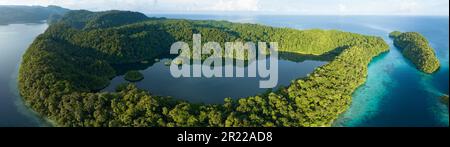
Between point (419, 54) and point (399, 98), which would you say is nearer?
point (399, 98)

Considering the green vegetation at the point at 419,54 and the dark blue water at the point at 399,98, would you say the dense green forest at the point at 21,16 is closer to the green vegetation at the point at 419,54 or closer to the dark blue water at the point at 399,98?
the green vegetation at the point at 419,54

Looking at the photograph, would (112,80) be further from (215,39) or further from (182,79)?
(215,39)

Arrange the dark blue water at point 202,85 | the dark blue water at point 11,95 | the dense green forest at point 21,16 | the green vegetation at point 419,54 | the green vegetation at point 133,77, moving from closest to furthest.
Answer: the dark blue water at point 11,95 → the dark blue water at point 202,85 → the green vegetation at point 133,77 → the green vegetation at point 419,54 → the dense green forest at point 21,16

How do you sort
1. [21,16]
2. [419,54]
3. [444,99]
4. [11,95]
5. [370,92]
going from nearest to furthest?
1. [11,95]
2. [444,99]
3. [370,92]
4. [419,54]
5. [21,16]

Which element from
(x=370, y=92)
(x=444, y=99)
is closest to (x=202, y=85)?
(x=370, y=92)

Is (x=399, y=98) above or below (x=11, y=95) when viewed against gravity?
below

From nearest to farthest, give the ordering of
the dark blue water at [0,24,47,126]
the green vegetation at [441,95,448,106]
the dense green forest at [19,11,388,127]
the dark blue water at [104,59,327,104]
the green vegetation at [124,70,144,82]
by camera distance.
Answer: the dense green forest at [19,11,388,127]
the dark blue water at [0,24,47,126]
the green vegetation at [441,95,448,106]
the dark blue water at [104,59,327,104]
the green vegetation at [124,70,144,82]

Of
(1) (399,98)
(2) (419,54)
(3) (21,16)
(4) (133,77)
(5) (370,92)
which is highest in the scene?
(3) (21,16)

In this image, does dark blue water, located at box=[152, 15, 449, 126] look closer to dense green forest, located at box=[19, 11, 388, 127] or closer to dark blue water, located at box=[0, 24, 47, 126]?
dense green forest, located at box=[19, 11, 388, 127]

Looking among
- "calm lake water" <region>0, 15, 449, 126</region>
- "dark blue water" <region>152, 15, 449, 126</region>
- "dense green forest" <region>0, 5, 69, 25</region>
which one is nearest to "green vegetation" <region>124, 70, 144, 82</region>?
"calm lake water" <region>0, 15, 449, 126</region>

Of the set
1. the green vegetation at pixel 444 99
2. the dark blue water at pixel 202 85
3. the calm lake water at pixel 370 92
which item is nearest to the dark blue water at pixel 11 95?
the calm lake water at pixel 370 92

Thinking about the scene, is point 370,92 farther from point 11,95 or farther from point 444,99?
point 11,95

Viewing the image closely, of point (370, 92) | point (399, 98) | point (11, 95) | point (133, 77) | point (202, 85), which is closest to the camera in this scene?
point (11, 95)
